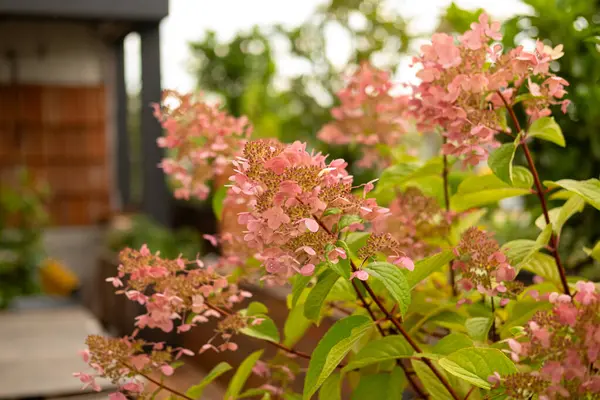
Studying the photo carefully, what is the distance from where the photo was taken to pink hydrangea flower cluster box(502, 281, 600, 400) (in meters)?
0.60

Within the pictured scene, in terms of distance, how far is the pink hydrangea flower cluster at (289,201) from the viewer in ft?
2.17

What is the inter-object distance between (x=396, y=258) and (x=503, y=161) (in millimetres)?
174

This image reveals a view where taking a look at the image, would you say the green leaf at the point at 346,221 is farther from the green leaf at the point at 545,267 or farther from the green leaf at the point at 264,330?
the green leaf at the point at 545,267

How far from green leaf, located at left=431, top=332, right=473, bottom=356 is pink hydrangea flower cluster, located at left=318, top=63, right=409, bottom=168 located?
17.3 inches

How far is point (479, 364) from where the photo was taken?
2.30 ft

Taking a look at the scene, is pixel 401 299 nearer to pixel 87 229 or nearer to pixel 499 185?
pixel 499 185

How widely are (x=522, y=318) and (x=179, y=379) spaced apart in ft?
7.54

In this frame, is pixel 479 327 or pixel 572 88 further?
pixel 572 88

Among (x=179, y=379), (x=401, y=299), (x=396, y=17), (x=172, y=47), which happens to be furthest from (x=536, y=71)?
(x=172, y=47)

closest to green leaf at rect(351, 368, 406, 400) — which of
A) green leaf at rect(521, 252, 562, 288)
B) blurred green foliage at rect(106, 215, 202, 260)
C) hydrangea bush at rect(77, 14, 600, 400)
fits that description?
hydrangea bush at rect(77, 14, 600, 400)

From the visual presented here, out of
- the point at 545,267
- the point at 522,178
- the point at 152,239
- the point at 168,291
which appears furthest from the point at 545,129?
the point at 152,239

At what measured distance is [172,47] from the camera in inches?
274

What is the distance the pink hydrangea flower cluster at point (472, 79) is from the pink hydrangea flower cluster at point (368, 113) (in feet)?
1.06

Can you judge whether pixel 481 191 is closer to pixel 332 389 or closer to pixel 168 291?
pixel 332 389
